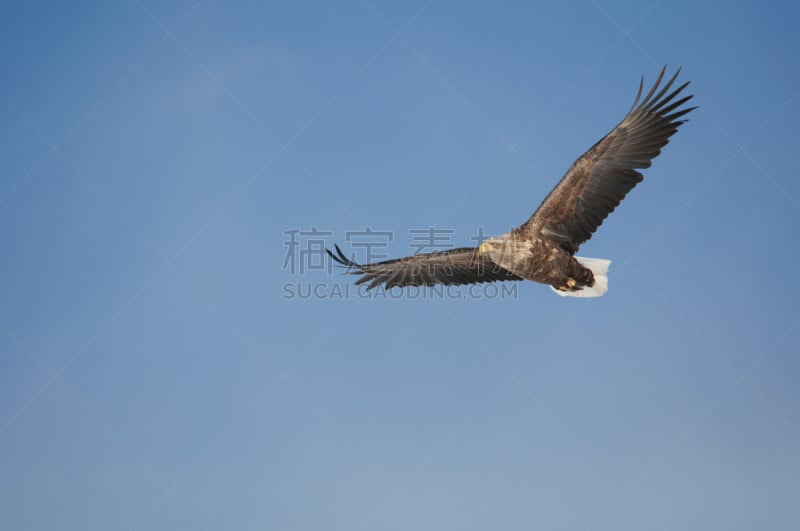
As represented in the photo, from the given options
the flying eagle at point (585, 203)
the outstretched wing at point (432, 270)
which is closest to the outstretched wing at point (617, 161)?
the flying eagle at point (585, 203)

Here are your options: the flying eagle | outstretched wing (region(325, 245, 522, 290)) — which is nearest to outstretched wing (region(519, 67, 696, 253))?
the flying eagle

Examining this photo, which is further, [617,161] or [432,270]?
[432,270]

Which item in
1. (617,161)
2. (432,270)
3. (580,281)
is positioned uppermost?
(617,161)

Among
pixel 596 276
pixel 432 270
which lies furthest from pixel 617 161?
pixel 432 270

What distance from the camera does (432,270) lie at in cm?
1393

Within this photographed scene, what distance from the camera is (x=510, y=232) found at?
12297 mm

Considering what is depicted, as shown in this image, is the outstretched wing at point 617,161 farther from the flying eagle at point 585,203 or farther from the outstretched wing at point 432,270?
the outstretched wing at point 432,270

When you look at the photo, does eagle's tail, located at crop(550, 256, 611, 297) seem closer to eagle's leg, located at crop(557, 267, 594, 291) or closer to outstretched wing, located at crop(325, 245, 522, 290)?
eagle's leg, located at crop(557, 267, 594, 291)

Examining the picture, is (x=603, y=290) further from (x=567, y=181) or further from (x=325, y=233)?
(x=325, y=233)

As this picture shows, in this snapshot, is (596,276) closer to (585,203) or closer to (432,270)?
(585,203)

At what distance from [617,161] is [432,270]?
3.84m

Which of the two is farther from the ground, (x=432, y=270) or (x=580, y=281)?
(x=580, y=281)

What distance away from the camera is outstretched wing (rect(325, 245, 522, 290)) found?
13336mm

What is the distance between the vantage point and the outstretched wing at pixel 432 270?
13336 mm
